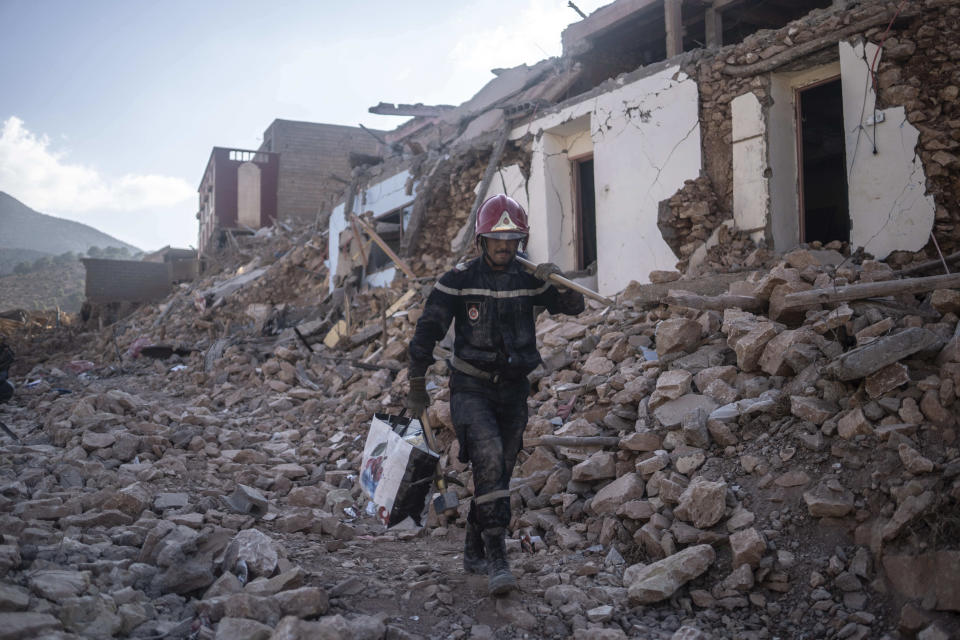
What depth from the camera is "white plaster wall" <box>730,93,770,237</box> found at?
7090 millimetres

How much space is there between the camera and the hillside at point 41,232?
77.7 m

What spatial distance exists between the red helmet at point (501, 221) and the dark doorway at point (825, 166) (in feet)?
22.9

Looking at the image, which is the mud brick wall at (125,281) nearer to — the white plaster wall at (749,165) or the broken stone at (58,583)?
the white plaster wall at (749,165)

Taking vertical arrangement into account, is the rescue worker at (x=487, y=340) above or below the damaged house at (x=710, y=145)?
below

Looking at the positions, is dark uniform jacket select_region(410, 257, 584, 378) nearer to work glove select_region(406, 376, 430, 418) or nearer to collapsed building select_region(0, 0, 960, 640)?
work glove select_region(406, 376, 430, 418)

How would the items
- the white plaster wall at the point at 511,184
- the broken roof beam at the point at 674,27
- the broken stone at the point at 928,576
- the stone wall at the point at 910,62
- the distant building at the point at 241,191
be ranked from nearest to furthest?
the broken stone at the point at 928,576 < the stone wall at the point at 910,62 < the broken roof beam at the point at 674,27 < the white plaster wall at the point at 511,184 < the distant building at the point at 241,191

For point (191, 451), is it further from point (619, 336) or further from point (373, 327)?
point (373, 327)

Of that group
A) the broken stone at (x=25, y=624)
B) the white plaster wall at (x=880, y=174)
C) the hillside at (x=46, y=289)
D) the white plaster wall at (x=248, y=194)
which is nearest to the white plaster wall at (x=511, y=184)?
the white plaster wall at (x=880, y=174)

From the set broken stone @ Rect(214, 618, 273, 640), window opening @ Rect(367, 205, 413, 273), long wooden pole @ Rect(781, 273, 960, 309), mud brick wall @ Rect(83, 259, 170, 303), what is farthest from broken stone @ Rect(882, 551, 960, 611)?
mud brick wall @ Rect(83, 259, 170, 303)

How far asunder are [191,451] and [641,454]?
4.03 meters

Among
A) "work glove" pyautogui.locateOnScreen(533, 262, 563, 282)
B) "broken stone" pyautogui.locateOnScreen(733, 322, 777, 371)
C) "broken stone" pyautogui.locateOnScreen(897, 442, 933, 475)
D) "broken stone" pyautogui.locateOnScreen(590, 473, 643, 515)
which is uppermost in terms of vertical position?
"work glove" pyautogui.locateOnScreen(533, 262, 563, 282)

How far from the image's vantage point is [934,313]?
13.7 feet

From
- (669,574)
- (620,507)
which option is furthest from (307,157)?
(669,574)

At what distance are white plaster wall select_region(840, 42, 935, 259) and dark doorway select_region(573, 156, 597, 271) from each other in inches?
145
